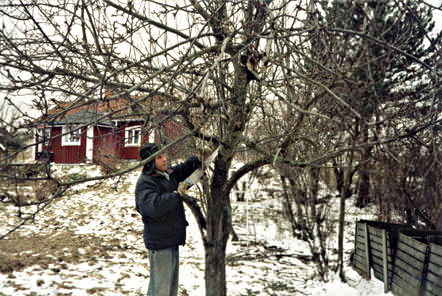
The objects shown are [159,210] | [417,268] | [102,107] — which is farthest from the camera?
[417,268]

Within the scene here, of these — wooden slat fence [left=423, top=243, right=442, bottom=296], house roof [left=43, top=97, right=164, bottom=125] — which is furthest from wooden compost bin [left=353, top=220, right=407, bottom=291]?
house roof [left=43, top=97, right=164, bottom=125]

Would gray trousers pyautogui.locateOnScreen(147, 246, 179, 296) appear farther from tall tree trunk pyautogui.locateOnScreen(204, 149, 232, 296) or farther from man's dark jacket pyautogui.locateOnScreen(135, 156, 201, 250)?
tall tree trunk pyautogui.locateOnScreen(204, 149, 232, 296)

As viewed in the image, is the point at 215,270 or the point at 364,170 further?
the point at 364,170

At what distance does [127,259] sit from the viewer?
20.5ft

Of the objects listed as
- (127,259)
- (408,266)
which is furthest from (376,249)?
(127,259)

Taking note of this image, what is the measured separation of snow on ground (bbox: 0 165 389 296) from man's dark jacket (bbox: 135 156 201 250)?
0.46 meters

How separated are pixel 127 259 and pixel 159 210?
360 centimetres

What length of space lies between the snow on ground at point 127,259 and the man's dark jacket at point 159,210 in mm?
462

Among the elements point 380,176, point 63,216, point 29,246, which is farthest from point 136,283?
point 63,216

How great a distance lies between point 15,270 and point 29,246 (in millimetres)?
1868

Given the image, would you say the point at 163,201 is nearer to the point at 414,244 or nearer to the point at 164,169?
the point at 164,169

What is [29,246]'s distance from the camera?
7129 mm

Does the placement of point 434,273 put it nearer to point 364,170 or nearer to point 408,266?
point 408,266

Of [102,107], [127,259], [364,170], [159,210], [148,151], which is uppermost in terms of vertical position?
[102,107]
